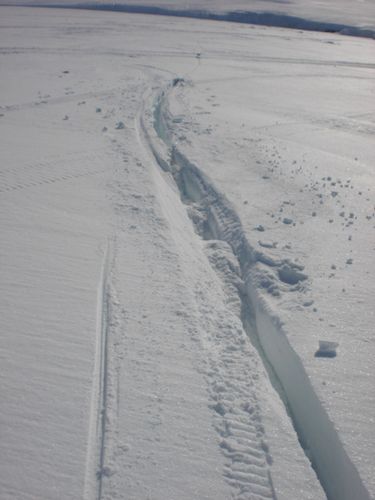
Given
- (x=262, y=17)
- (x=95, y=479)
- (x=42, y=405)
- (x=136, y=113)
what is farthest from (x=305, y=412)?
(x=262, y=17)

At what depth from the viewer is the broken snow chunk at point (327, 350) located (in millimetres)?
3979

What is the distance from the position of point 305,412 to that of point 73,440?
5.41 feet

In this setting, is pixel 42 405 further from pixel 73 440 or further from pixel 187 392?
pixel 187 392

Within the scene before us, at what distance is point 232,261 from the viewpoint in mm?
5375

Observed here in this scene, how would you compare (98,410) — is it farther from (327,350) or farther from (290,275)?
(290,275)

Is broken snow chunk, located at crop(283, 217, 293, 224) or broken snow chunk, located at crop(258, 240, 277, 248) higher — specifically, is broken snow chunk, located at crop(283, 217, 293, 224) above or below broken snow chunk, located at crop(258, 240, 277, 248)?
above

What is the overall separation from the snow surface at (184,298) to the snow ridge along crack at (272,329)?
0.02 m

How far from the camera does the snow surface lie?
3172mm

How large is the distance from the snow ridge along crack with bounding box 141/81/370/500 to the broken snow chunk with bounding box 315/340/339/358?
0.58 ft

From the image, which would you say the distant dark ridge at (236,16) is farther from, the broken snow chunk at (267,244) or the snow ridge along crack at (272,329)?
the broken snow chunk at (267,244)

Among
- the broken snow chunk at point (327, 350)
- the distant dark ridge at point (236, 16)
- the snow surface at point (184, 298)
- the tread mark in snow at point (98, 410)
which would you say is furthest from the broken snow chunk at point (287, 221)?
the distant dark ridge at point (236, 16)

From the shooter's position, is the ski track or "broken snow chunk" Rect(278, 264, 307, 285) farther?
"broken snow chunk" Rect(278, 264, 307, 285)

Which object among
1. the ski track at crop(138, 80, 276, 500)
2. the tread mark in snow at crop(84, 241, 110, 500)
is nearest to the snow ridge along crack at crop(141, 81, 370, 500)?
the ski track at crop(138, 80, 276, 500)

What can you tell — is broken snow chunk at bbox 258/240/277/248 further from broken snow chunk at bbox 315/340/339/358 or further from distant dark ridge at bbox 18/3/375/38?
distant dark ridge at bbox 18/3/375/38
